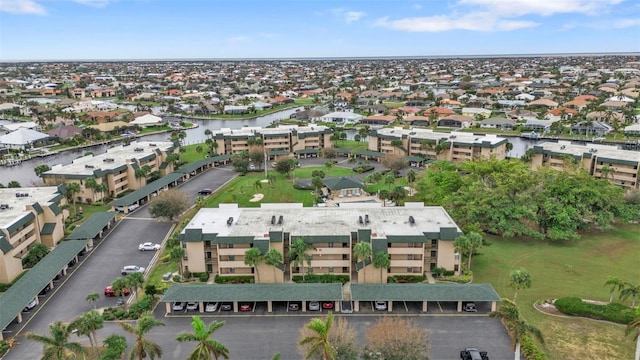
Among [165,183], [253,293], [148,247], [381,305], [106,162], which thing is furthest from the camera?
[106,162]

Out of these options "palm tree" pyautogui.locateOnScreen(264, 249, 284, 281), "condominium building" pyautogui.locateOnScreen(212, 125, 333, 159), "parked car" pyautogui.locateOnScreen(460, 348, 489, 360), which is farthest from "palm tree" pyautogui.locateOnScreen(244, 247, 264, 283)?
"condominium building" pyautogui.locateOnScreen(212, 125, 333, 159)

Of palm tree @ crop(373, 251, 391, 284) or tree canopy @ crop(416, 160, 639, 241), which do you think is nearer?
palm tree @ crop(373, 251, 391, 284)

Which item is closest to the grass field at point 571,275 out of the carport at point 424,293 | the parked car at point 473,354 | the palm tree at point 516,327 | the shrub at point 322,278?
the carport at point 424,293

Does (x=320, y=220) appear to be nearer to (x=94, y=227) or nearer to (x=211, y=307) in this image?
(x=211, y=307)

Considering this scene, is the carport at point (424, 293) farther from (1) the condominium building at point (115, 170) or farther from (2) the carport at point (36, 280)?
(1) the condominium building at point (115, 170)

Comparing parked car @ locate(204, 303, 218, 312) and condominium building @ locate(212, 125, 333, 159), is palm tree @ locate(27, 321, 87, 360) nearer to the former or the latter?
parked car @ locate(204, 303, 218, 312)

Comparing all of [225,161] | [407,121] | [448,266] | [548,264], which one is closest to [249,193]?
[225,161]

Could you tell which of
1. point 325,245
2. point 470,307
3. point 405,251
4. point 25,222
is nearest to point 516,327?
point 470,307
